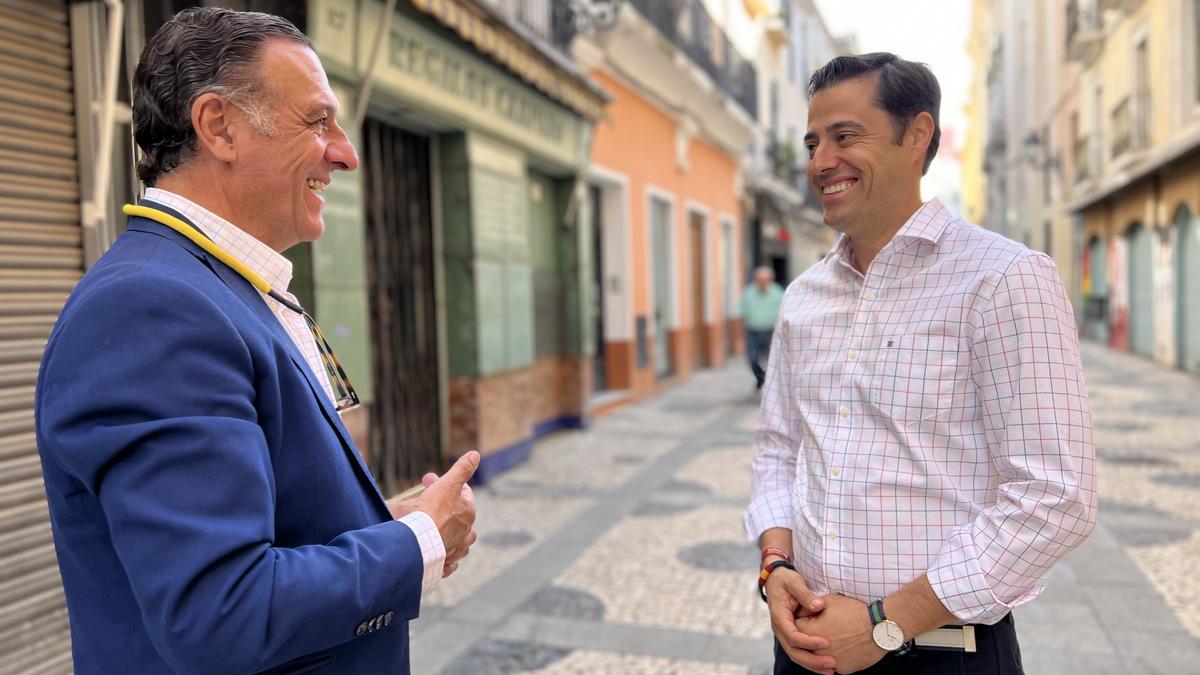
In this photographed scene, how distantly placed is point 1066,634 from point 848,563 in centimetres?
269

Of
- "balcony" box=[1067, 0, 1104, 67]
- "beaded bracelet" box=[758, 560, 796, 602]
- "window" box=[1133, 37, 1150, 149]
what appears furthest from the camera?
"balcony" box=[1067, 0, 1104, 67]

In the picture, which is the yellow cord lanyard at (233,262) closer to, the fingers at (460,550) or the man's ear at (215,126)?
the man's ear at (215,126)

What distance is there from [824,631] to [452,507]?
0.73 meters

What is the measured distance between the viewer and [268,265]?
1331 mm

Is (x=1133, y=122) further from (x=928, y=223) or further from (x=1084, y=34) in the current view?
(x=928, y=223)

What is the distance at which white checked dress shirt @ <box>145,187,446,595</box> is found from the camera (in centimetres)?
124

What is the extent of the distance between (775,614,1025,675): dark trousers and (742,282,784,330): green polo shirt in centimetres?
958

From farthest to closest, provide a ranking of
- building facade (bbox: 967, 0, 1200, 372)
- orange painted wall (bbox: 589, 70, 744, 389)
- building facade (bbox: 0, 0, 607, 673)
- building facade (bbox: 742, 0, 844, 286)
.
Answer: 1. building facade (bbox: 742, 0, 844, 286)
2. building facade (bbox: 967, 0, 1200, 372)
3. orange painted wall (bbox: 589, 70, 744, 389)
4. building facade (bbox: 0, 0, 607, 673)

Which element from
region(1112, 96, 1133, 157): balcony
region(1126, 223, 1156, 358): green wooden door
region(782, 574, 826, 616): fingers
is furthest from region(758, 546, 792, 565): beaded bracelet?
region(1126, 223, 1156, 358): green wooden door

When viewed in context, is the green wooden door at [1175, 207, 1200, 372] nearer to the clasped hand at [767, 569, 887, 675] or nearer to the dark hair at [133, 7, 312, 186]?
the clasped hand at [767, 569, 887, 675]

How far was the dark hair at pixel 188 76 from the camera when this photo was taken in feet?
3.99

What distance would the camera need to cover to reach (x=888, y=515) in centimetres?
158

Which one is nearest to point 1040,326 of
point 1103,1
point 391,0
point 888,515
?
point 888,515

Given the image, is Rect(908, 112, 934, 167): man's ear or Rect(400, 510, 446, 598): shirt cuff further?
Rect(908, 112, 934, 167): man's ear
